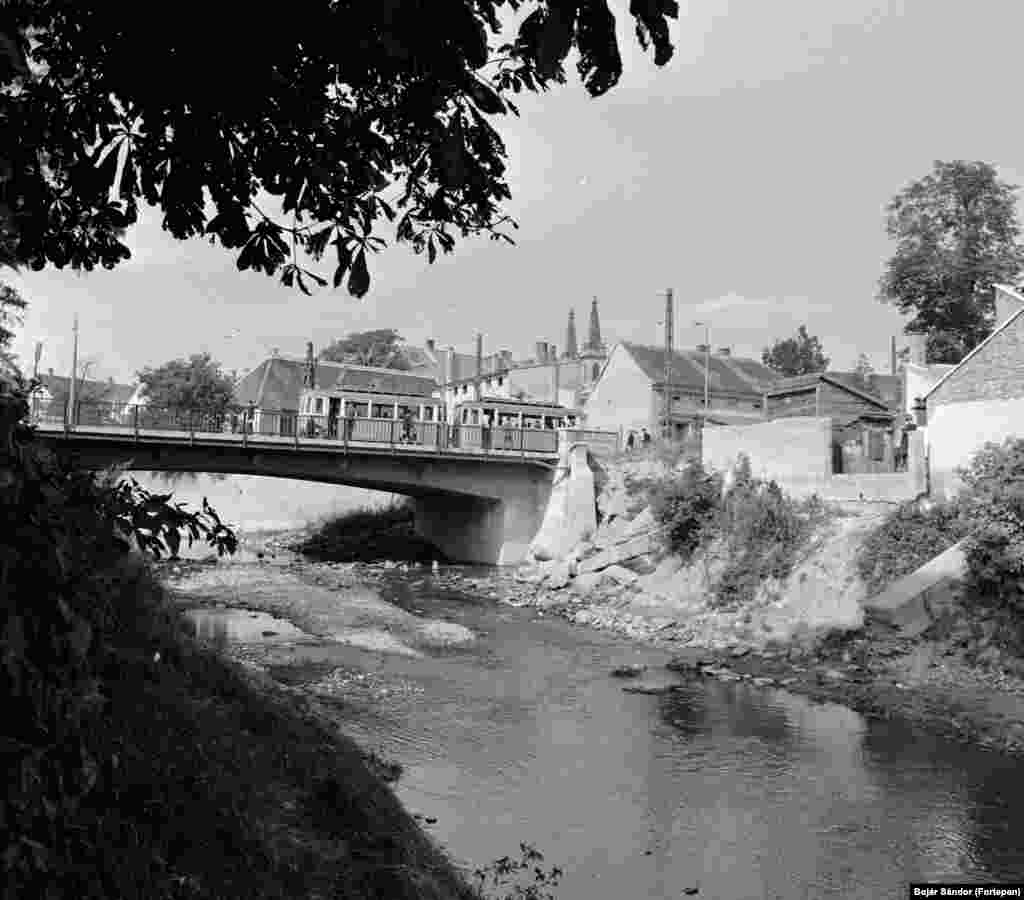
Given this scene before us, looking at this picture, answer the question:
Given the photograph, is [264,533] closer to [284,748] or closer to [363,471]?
[363,471]

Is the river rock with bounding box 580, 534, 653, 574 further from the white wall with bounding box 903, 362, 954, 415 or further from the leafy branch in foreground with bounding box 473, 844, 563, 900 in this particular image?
the leafy branch in foreground with bounding box 473, 844, 563, 900

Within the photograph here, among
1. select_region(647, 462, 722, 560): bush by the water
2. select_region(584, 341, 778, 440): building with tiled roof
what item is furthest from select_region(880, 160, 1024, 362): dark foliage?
select_region(647, 462, 722, 560): bush by the water

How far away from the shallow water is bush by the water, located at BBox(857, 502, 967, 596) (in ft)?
21.2

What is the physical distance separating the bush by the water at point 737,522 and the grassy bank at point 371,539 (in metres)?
15.7

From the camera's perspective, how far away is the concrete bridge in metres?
32.5

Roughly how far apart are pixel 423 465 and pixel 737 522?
15.9m

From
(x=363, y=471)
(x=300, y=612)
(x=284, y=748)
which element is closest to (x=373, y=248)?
(x=284, y=748)

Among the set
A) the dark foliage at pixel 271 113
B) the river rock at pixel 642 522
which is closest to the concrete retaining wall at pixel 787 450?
the river rock at pixel 642 522

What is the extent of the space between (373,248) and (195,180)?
3.27 feet

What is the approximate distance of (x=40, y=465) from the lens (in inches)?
102

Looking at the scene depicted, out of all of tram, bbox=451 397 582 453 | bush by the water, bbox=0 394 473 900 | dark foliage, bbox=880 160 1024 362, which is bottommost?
bush by the water, bbox=0 394 473 900

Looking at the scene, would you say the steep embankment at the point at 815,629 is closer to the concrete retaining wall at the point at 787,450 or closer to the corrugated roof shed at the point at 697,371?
the concrete retaining wall at the point at 787,450

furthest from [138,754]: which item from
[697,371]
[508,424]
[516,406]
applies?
[697,371]

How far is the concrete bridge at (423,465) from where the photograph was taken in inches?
1281
